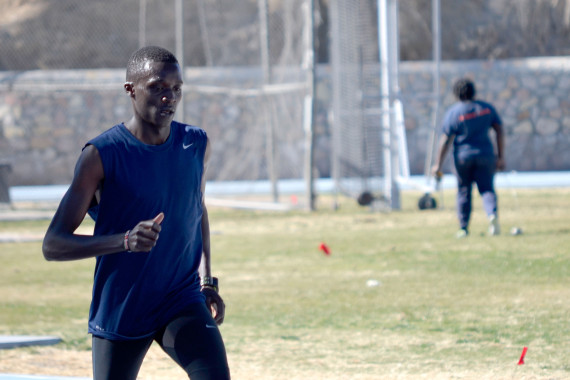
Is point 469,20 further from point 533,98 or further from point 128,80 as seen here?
point 128,80

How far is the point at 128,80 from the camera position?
154 inches

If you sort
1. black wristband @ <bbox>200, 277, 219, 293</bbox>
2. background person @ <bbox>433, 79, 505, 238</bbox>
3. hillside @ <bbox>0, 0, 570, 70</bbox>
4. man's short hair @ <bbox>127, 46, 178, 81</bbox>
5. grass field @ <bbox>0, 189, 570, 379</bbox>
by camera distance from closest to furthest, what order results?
man's short hair @ <bbox>127, 46, 178, 81</bbox> → black wristband @ <bbox>200, 277, 219, 293</bbox> → grass field @ <bbox>0, 189, 570, 379</bbox> → background person @ <bbox>433, 79, 505, 238</bbox> → hillside @ <bbox>0, 0, 570, 70</bbox>

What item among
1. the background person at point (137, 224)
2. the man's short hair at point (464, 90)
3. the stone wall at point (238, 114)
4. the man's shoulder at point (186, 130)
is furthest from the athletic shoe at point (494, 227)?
the background person at point (137, 224)

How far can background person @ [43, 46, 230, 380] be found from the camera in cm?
370

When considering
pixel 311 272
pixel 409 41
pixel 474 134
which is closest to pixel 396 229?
pixel 474 134

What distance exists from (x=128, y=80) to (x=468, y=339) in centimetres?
383

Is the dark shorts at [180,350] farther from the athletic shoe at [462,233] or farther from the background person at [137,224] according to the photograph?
the athletic shoe at [462,233]

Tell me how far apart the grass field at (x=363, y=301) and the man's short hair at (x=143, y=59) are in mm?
2754

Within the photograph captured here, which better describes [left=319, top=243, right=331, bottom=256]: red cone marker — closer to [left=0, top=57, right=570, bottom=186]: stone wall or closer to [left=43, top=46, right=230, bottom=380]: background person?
[left=43, top=46, right=230, bottom=380]: background person

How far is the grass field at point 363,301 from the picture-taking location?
254 inches

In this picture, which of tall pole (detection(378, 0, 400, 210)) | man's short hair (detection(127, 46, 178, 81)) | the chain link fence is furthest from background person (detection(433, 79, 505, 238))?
man's short hair (detection(127, 46, 178, 81))

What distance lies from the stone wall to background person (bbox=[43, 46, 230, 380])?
52.5 feet

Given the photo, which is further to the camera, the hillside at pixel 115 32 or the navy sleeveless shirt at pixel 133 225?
the hillside at pixel 115 32

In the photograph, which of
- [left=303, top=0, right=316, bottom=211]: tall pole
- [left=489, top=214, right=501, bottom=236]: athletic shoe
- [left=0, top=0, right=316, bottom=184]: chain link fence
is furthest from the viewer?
[left=0, top=0, right=316, bottom=184]: chain link fence
